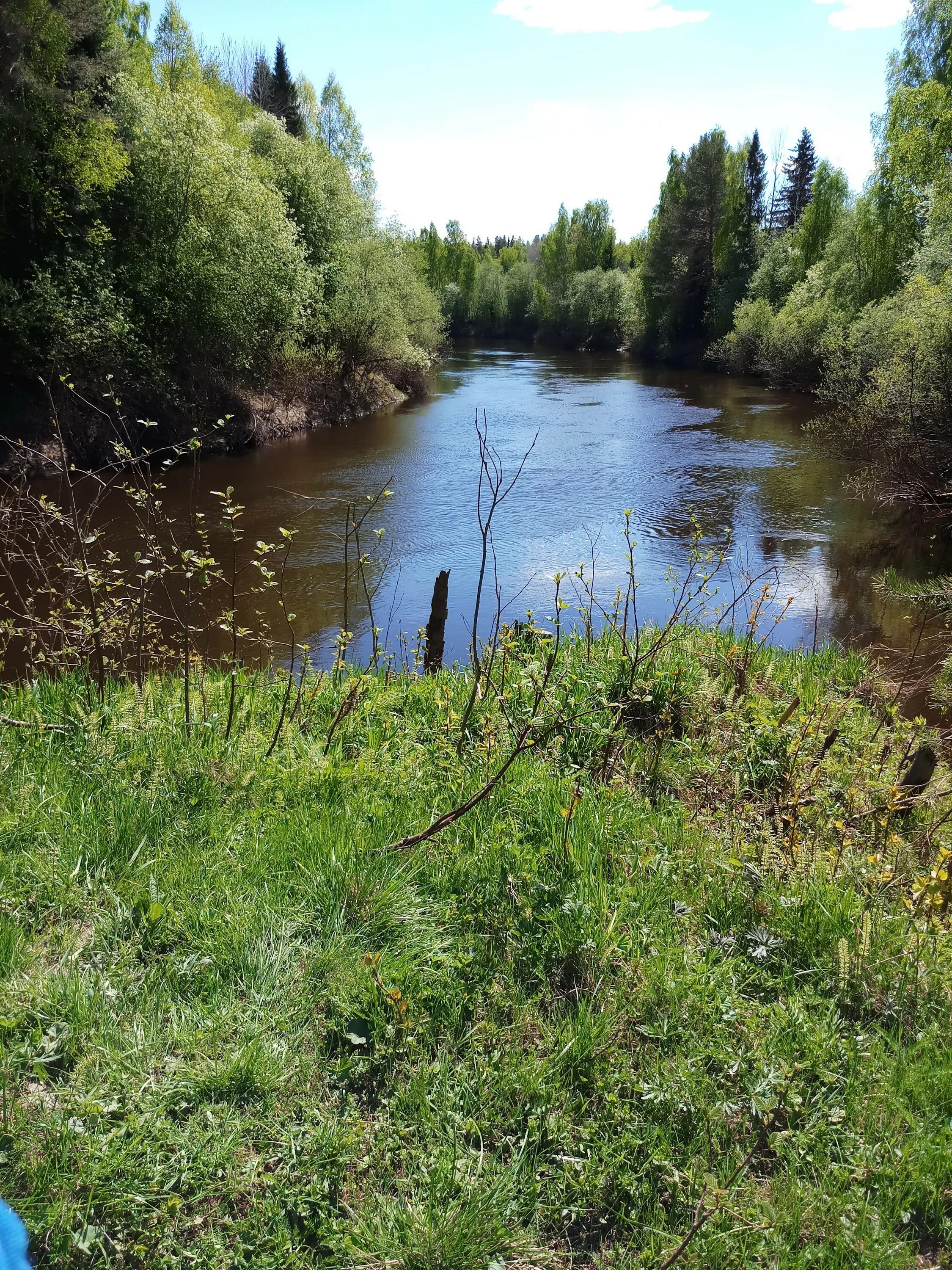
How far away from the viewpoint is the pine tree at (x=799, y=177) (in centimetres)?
5700

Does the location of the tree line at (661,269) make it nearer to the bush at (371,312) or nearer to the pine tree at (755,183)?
the pine tree at (755,183)

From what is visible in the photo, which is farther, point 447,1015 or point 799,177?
point 799,177

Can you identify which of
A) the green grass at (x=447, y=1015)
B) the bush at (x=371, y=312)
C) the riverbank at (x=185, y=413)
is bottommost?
the green grass at (x=447, y=1015)

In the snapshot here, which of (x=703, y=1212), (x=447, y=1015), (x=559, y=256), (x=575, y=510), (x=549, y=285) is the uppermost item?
(x=559, y=256)

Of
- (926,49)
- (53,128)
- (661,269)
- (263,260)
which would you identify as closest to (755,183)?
(661,269)

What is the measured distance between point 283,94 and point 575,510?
36873mm

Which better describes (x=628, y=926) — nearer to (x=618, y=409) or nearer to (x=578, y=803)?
(x=578, y=803)

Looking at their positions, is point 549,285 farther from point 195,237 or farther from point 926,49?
point 195,237

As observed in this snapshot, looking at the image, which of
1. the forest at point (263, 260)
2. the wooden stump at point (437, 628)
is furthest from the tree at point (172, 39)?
the wooden stump at point (437, 628)

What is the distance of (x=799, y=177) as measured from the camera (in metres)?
57.7

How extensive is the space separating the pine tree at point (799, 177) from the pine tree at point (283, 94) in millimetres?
33326

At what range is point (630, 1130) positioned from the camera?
8.24ft

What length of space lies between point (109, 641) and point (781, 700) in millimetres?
4844

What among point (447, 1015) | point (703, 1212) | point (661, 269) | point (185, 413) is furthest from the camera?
point (661, 269)
